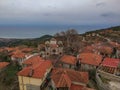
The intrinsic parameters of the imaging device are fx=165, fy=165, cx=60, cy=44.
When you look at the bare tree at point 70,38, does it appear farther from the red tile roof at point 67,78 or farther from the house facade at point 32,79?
the house facade at point 32,79

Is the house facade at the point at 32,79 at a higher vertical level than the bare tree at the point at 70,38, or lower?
lower

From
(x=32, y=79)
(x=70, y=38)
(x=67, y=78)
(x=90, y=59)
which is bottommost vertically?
(x=32, y=79)

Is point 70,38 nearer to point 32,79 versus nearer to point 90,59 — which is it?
point 90,59

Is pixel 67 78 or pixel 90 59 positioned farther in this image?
pixel 90 59

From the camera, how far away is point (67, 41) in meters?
56.8

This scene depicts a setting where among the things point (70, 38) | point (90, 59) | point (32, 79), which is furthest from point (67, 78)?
point (70, 38)

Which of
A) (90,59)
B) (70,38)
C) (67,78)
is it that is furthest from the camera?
(70,38)

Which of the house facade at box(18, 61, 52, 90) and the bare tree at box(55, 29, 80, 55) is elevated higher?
the bare tree at box(55, 29, 80, 55)

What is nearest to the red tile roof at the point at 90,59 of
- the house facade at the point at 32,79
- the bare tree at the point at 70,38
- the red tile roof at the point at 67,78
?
the red tile roof at the point at 67,78

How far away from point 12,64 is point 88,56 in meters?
23.0

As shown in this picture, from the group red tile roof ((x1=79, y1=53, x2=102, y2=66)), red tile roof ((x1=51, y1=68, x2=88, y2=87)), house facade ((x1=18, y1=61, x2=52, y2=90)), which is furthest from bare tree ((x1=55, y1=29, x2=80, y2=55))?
house facade ((x1=18, y1=61, x2=52, y2=90))

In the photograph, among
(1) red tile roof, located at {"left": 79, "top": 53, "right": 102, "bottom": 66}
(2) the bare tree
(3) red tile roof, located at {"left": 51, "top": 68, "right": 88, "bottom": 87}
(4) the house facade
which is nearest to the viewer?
(3) red tile roof, located at {"left": 51, "top": 68, "right": 88, "bottom": 87}

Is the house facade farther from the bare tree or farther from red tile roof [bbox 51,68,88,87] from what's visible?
the bare tree

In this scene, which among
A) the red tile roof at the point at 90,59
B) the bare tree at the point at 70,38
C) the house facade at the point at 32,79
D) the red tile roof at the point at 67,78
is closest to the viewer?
the red tile roof at the point at 67,78
